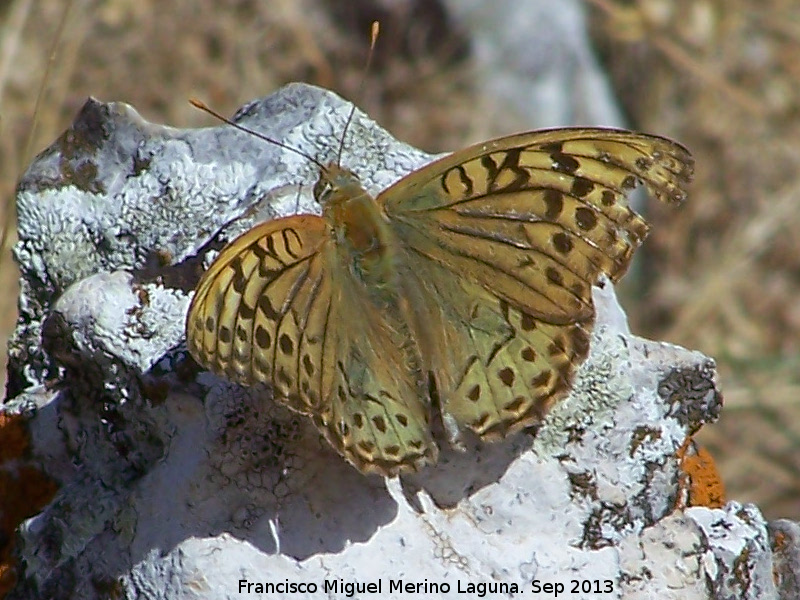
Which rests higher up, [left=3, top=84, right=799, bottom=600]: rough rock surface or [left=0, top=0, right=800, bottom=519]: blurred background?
[left=0, top=0, right=800, bottom=519]: blurred background

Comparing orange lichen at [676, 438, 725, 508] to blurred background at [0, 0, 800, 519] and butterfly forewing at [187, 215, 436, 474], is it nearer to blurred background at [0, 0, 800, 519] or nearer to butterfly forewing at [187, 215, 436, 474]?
butterfly forewing at [187, 215, 436, 474]

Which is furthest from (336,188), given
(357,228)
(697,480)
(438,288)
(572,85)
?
(572,85)

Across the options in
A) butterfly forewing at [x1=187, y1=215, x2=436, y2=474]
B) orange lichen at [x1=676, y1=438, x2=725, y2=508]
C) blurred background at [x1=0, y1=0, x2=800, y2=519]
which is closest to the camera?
butterfly forewing at [x1=187, y1=215, x2=436, y2=474]

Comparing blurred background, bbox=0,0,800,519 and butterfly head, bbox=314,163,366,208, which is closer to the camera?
butterfly head, bbox=314,163,366,208

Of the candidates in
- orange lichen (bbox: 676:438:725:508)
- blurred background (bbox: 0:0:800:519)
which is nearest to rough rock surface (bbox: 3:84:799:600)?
orange lichen (bbox: 676:438:725:508)

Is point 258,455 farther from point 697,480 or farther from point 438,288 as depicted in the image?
point 697,480

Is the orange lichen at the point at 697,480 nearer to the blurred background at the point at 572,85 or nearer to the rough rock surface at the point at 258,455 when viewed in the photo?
the rough rock surface at the point at 258,455

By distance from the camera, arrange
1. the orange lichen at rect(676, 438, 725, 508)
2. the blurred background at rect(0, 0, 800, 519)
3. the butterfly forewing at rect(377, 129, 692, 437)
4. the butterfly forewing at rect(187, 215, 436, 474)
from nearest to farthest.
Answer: the butterfly forewing at rect(187, 215, 436, 474), the butterfly forewing at rect(377, 129, 692, 437), the orange lichen at rect(676, 438, 725, 508), the blurred background at rect(0, 0, 800, 519)
